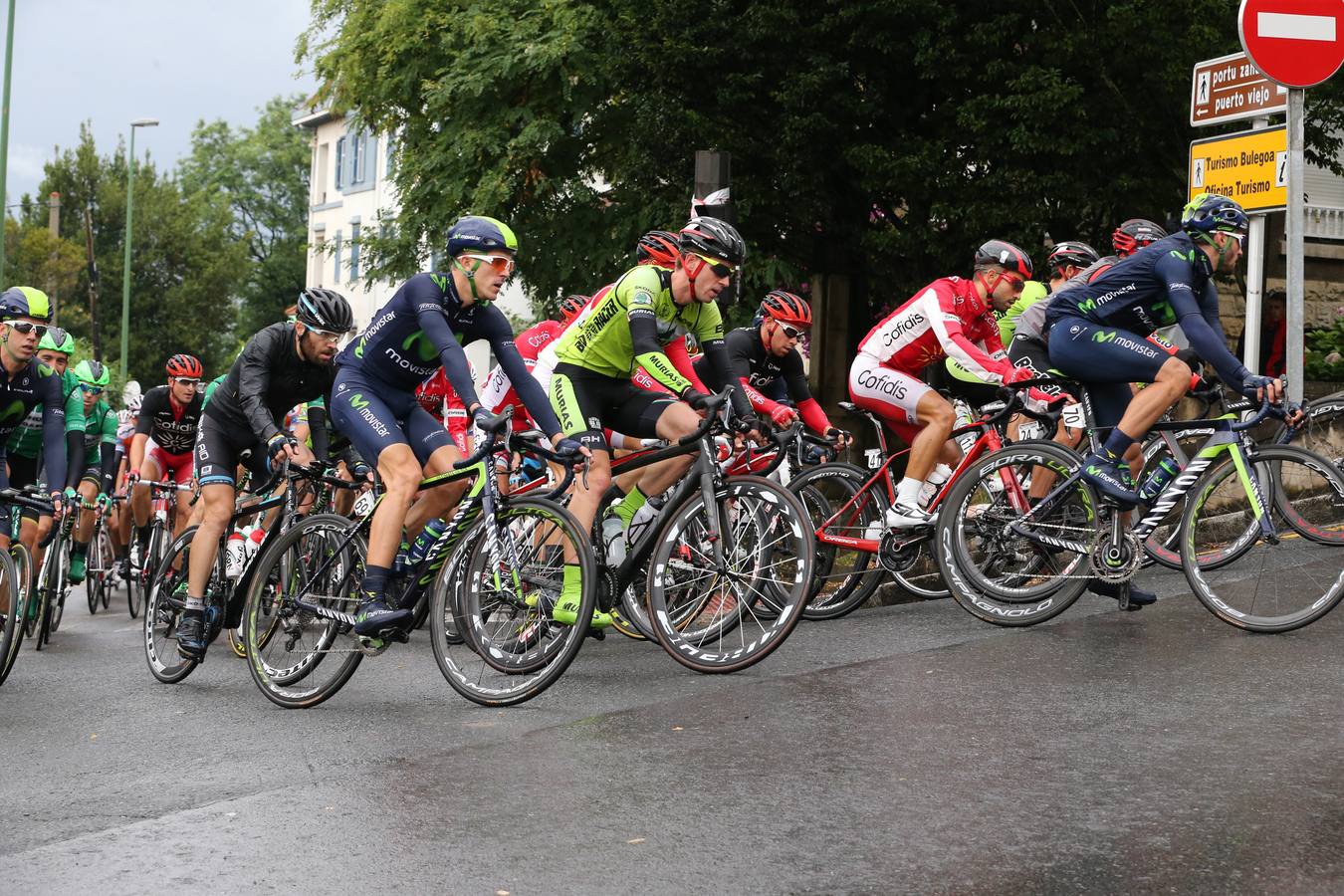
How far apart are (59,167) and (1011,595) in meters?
69.2

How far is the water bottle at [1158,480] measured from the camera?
26.9ft

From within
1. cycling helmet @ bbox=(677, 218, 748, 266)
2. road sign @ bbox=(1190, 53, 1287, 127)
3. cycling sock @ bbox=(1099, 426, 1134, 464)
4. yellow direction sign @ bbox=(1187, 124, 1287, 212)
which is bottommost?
cycling sock @ bbox=(1099, 426, 1134, 464)

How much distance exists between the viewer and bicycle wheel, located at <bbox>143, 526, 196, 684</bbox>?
8.77 meters

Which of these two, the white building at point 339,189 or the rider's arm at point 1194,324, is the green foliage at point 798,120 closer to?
the rider's arm at point 1194,324

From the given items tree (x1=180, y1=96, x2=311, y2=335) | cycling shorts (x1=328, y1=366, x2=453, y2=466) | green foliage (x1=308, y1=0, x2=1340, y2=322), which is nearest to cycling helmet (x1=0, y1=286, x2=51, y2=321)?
cycling shorts (x1=328, y1=366, x2=453, y2=466)

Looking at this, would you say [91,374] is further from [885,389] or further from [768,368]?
[885,389]

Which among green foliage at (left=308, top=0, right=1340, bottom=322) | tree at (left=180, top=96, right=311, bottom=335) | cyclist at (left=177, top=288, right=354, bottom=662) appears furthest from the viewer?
tree at (left=180, top=96, right=311, bottom=335)

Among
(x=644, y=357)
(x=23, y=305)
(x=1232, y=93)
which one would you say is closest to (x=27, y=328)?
(x=23, y=305)

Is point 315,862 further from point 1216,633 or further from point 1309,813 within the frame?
point 1216,633

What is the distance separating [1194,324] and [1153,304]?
54 centimetres

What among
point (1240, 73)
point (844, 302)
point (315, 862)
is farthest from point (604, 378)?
point (844, 302)

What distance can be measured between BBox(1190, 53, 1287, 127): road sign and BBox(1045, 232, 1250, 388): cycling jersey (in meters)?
2.67

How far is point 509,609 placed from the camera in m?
7.09

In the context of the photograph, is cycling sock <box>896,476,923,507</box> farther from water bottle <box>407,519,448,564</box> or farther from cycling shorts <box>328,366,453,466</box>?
water bottle <box>407,519,448,564</box>
